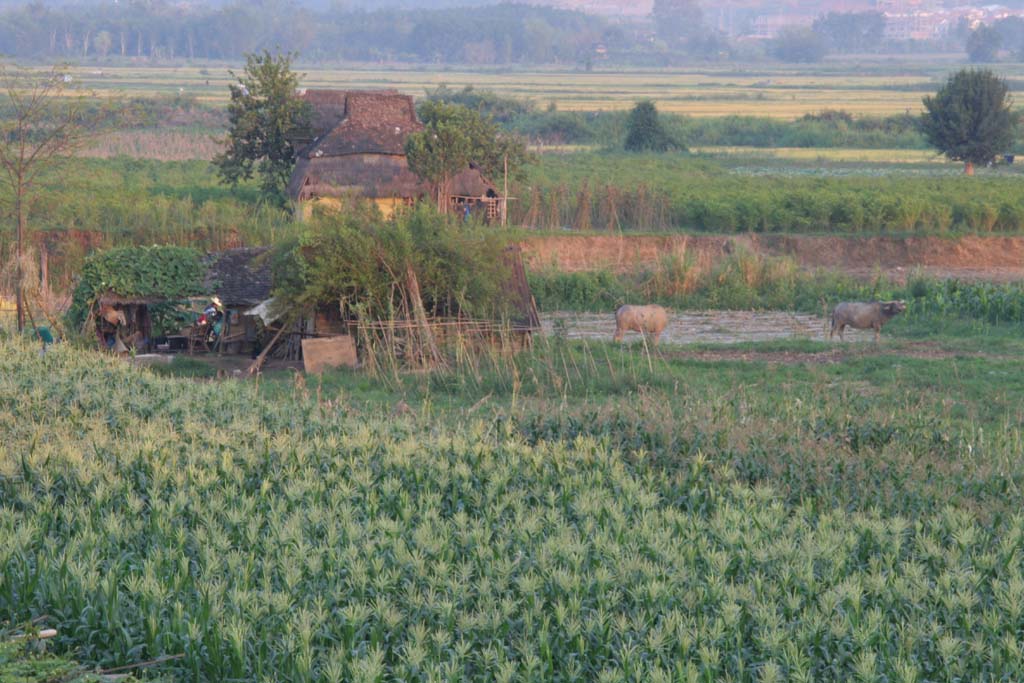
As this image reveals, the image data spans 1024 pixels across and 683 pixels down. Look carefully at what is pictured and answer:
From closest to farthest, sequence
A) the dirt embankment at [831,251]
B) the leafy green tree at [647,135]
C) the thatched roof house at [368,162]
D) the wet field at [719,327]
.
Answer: the wet field at [719,327] < the dirt embankment at [831,251] < the thatched roof house at [368,162] < the leafy green tree at [647,135]

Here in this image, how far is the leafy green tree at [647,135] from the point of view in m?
65.1

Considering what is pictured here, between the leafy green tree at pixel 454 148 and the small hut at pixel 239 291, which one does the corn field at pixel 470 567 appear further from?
the leafy green tree at pixel 454 148

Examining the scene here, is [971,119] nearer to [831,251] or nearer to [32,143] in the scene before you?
[831,251]

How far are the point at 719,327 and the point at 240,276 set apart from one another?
9.93m

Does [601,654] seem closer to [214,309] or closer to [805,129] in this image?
[214,309]

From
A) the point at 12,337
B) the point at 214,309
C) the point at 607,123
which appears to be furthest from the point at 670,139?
the point at 12,337

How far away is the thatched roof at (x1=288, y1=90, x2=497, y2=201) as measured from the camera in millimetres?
35469

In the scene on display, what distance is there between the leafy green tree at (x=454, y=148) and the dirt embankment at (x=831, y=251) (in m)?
3.17

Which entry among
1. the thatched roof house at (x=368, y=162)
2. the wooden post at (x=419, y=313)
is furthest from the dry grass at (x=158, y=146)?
the wooden post at (x=419, y=313)

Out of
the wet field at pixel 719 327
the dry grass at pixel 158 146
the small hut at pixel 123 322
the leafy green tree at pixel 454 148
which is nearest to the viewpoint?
the small hut at pixel 123 322

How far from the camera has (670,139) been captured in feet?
215

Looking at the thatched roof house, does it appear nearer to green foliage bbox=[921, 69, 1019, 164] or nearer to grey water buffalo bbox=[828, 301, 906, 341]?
grey water buffalo bbox=[828, 301, 906, 341]

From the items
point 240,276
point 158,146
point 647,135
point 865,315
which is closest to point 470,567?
point 240,276

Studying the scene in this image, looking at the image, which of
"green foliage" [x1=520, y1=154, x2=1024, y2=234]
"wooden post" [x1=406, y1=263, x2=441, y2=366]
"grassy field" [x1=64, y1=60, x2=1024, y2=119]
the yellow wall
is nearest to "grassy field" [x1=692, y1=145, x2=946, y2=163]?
"green foliage" [x1=520, y1=154, x2=1024, y2=234]
